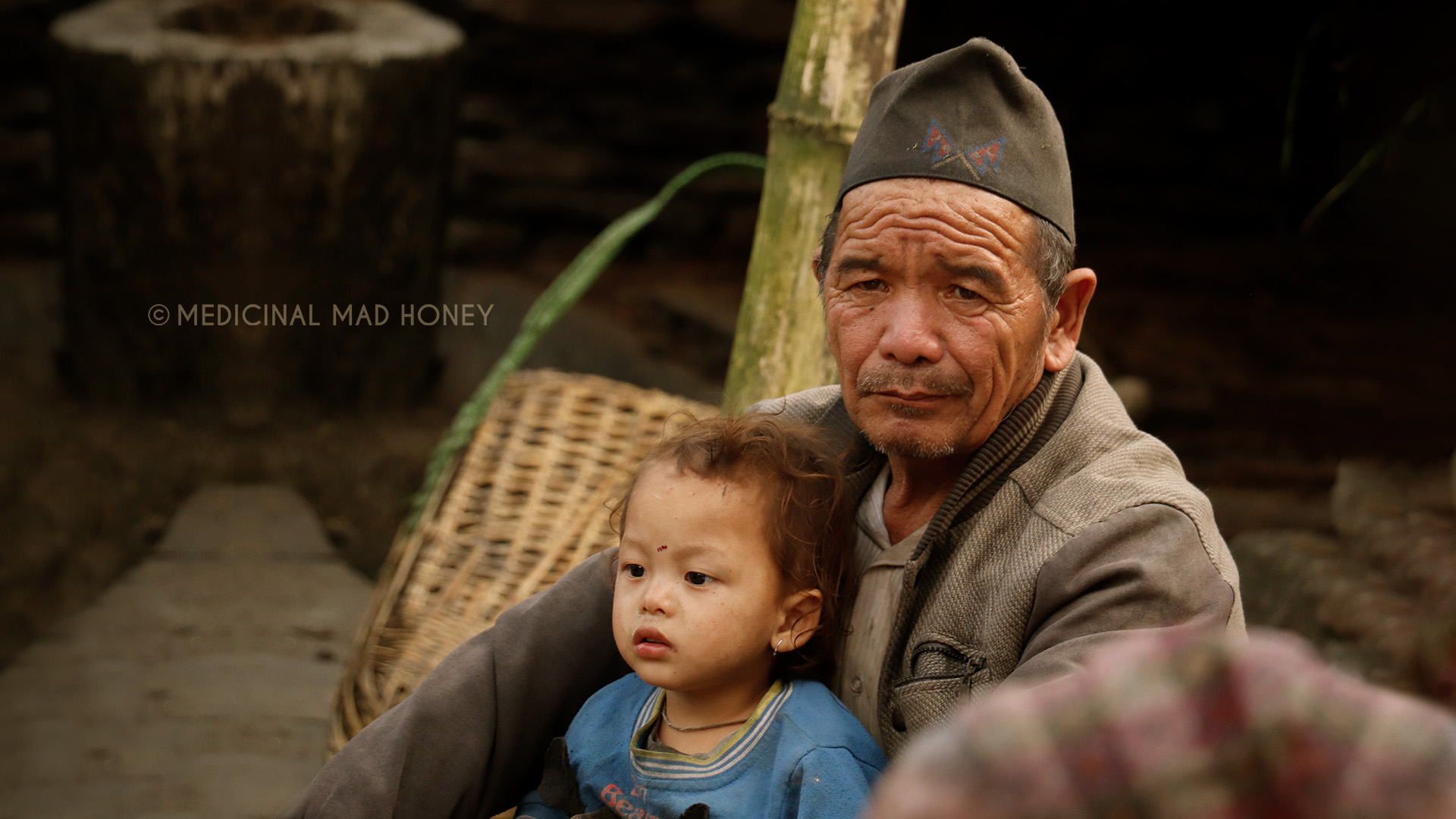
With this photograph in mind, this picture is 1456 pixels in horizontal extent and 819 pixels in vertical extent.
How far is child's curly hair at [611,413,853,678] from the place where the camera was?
1592 mm

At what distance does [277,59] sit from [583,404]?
6.69 ft

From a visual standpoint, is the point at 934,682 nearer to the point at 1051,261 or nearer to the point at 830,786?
the point at 830,786

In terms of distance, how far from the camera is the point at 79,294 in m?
4.80

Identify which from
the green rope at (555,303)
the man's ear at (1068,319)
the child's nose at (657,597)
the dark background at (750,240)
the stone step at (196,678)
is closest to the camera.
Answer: the child's nose at (657,597)

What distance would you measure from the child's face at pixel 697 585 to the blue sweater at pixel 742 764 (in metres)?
0.10

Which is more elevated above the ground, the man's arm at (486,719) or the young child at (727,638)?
the young child at (727,638)

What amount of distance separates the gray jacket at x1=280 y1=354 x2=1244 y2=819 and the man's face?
66mm

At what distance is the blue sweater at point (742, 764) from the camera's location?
1459 mm

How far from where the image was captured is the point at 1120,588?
50.9 inches

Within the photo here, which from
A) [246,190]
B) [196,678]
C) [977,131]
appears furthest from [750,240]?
[977,131]

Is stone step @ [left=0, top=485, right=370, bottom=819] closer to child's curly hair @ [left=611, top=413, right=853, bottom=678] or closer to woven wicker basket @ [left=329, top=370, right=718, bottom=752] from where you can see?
woven wicker basket @ [left=329, top=370, right=718, bottom=752]

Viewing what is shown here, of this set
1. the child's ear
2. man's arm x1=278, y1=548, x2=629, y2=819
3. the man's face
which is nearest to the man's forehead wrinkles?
the man's face

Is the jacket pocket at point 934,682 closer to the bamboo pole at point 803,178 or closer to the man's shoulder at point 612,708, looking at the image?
the man's shoulder at point 612,708

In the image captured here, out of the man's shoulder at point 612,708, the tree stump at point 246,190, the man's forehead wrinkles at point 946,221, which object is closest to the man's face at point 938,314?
the man's forehead wrinkles at point 946,221
